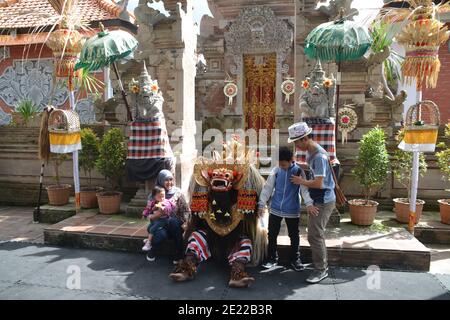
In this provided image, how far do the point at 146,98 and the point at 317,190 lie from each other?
10.4ft

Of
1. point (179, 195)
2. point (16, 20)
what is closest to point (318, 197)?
point (179, 195)

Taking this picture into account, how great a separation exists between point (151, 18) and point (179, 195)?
3.62m

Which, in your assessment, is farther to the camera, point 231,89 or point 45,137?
point 231,89

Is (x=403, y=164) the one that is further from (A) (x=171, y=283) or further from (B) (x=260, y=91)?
(B) (x=260, y=91)

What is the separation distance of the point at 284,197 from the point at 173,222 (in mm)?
1523

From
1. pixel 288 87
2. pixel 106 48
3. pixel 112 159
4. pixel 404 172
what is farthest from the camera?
pixel 288 87

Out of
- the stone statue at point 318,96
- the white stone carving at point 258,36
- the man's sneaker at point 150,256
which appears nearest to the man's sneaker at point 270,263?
the man's sneaker at point 150,256

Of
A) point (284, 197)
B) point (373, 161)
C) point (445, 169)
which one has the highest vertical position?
point (373, 161)

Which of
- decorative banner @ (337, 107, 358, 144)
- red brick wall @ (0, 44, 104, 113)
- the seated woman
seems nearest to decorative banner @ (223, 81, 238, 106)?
red brick wall @ (0, 44, 104, 113)

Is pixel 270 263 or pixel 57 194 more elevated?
pixel 57 194

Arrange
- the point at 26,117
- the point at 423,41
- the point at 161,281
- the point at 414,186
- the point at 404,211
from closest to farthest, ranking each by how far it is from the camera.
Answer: the point at 161,281 < the point at 423,41 < the point at 414,186 < the point at 404,211 < the point at 26,117

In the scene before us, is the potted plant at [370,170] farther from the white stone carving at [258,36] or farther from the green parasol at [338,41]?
the white stone carving at [258,36]

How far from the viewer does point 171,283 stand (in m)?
4.46

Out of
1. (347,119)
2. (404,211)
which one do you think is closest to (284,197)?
(404,211)
